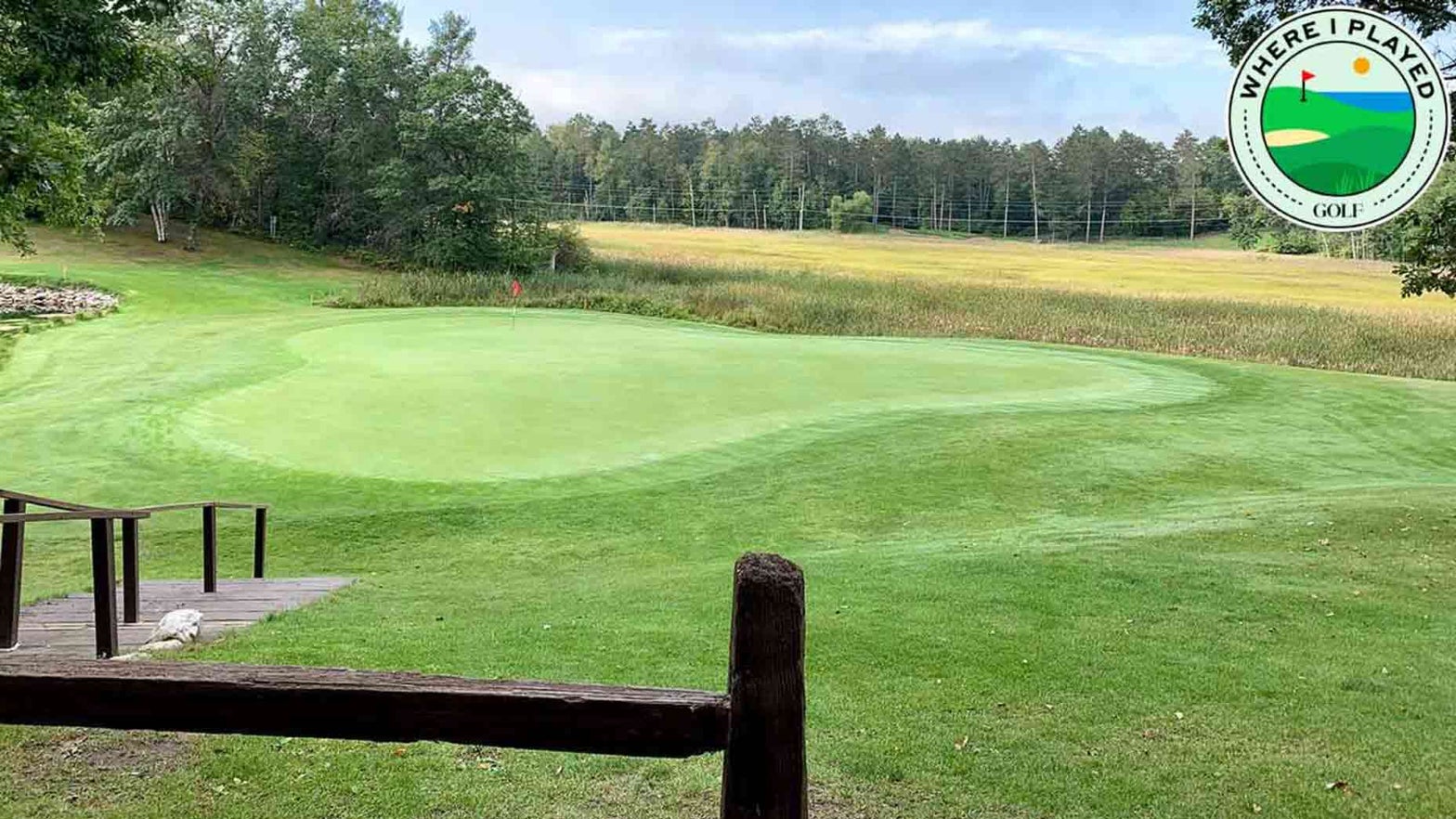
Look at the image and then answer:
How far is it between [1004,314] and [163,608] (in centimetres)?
3004

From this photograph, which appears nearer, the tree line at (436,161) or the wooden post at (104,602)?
the wooden post at (104,602)

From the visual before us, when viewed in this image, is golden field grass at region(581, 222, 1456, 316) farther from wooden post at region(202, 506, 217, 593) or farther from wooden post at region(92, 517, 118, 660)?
wooden post at region(92, 517, 118, 660)

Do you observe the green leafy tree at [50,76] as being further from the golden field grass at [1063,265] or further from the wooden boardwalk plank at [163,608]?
the golden field grass at [1063,265]

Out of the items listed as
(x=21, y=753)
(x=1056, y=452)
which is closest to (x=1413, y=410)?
(x=1056, y=452)

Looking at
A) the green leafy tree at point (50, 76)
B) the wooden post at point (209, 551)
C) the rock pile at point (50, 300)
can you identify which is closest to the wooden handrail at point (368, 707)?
the wooden post at point (209, 551)

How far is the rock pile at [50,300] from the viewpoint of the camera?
3156 cm

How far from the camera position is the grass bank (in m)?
28.2

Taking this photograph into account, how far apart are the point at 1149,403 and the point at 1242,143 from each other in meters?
8.38

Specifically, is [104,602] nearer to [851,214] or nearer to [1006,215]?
[851,214]

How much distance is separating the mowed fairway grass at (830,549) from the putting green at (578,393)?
0.10 metres

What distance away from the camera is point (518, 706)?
2.30m

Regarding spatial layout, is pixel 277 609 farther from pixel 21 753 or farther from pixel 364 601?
pixel 21 753

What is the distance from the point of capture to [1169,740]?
14.9ft

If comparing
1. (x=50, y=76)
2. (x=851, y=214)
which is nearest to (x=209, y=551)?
(x=50, y=76)
